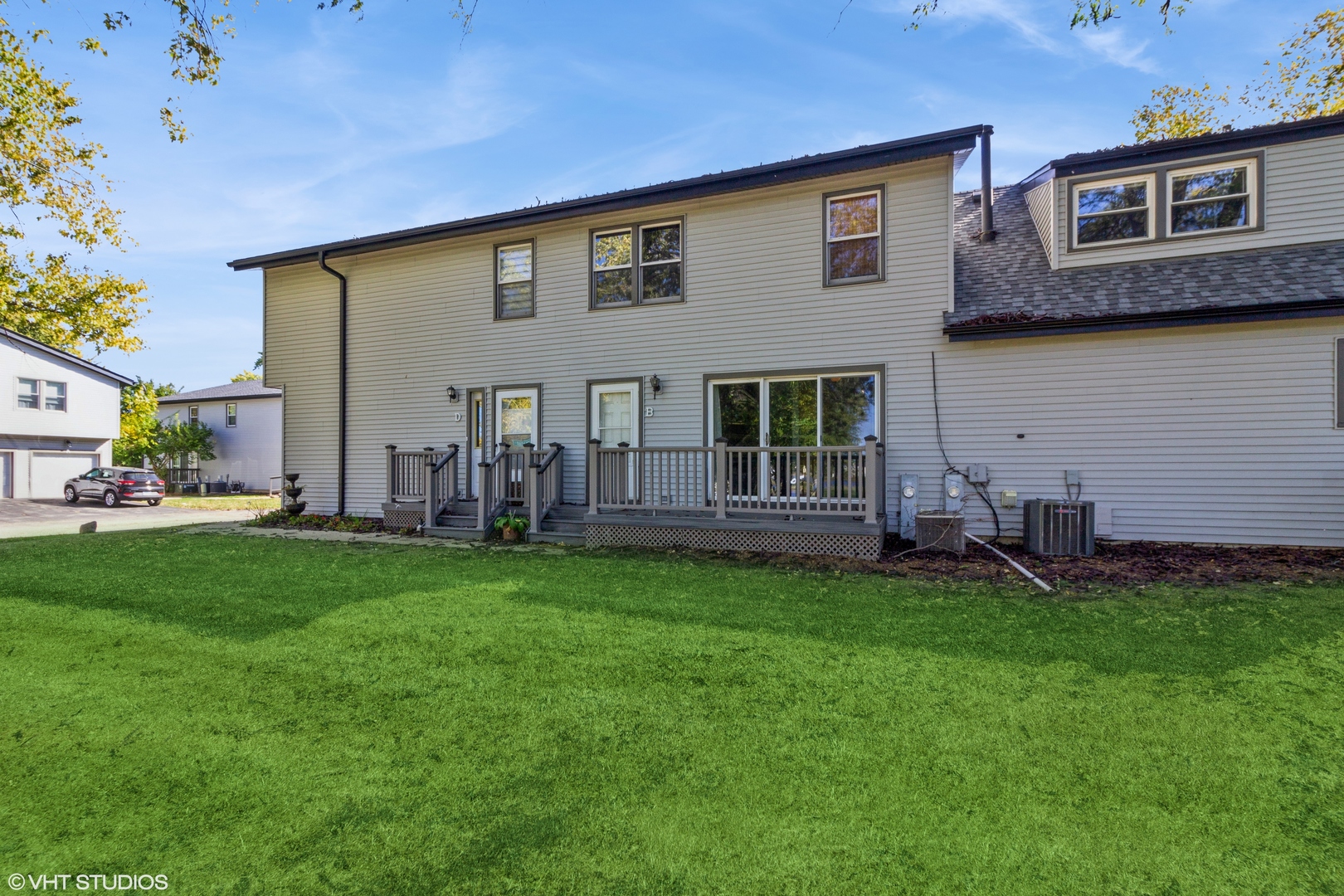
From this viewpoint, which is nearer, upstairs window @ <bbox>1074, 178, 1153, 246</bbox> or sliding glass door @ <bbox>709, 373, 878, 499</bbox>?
upstairs window @ <bbox>1074, 178, 1153, 246</bbox>

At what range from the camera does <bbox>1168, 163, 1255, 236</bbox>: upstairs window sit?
8406 millimetres

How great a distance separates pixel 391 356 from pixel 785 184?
7.87 meters

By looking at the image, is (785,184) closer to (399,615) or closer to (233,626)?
(399,615)

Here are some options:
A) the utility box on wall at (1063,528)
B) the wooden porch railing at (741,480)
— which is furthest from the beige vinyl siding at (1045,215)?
the wooden porch railing at (741,480)

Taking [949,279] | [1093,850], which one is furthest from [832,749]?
[949,279]

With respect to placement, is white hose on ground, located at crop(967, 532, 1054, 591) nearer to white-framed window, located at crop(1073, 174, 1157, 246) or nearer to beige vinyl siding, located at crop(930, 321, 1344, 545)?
beige vinyl siding, located at crop(930, 321, 1344, 545)

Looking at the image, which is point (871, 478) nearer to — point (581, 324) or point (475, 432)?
point (581, 324)

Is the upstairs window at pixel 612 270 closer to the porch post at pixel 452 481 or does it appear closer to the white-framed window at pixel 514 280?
the white-framed window at pixel 514 280

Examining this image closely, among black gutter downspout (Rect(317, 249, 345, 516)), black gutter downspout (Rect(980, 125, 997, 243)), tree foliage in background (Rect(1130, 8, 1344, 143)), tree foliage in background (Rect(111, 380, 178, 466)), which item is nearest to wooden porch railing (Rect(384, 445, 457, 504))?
black gutter downspout (Rect(317, 249, 345, 516))

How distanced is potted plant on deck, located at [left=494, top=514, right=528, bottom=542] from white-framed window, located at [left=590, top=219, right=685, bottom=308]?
12.6 ft

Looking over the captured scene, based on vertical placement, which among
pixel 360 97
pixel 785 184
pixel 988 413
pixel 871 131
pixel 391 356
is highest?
pixel 360 97

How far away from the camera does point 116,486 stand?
2131 centimetres

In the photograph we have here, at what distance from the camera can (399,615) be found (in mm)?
4957

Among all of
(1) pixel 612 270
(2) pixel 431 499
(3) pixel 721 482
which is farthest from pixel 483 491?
(1) pixel 612 270
